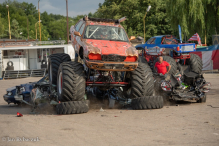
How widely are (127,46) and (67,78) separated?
2.05m

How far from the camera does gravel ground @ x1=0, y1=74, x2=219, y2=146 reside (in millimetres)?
5828

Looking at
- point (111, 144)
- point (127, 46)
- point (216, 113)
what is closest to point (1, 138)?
point (111, 144)

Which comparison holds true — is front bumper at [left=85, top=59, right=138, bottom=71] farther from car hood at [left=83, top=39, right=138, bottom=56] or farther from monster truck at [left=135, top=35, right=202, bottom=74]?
monster truck at [left=135, top=35, right=202, bottom=74]

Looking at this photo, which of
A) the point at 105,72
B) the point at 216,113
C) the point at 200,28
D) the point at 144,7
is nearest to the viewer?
the point at 216,113

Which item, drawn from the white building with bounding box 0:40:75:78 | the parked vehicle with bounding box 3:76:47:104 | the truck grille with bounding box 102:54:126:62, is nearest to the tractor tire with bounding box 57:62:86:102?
the truck grille with bounding box 102:54:126:62

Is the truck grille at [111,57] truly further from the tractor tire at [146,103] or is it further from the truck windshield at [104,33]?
the tractor tire at [146,103]

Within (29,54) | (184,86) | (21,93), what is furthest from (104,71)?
(29,54)

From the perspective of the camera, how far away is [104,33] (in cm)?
1020

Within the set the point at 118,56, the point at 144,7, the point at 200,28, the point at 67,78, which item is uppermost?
the point at 144,7

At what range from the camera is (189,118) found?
26.2 feet

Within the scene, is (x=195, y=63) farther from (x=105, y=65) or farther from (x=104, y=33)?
(x=105, y=65)

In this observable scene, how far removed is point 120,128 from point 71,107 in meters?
2.31

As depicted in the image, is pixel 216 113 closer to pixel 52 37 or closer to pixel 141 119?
pixel 141 119

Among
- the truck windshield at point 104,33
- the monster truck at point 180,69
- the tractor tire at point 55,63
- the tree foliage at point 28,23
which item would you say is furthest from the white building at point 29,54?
the tree foliage at point 28,23
